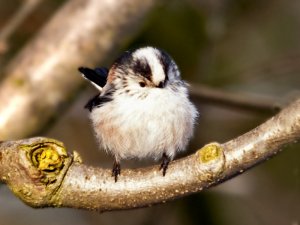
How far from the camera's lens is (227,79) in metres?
6.76

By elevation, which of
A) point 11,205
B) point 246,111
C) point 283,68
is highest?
point 283,68

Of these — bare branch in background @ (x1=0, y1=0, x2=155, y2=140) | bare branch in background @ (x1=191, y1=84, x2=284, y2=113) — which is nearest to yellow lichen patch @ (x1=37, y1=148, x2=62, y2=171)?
bare branch in background @ (x1=0, y1=0, x2=155, y2=140)

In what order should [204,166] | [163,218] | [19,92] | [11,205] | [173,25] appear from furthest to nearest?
[173,25]
[11,205]
[163,218]
[19,92]
[204,166]

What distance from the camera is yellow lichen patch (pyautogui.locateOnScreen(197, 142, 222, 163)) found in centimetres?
294

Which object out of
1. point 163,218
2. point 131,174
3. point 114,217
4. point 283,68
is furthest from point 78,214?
point 131,174

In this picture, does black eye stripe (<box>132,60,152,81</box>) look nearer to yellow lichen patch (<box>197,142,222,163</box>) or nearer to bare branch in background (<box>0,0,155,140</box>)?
yellow lichen patch (<box>197,142,222,163</box>)

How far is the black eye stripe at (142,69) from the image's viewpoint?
394cm

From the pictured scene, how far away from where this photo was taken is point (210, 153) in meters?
2.96

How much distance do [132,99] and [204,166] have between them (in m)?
1.09

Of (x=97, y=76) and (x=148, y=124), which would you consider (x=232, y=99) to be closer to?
(x=97, y=76)

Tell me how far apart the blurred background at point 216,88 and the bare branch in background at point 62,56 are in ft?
0.41

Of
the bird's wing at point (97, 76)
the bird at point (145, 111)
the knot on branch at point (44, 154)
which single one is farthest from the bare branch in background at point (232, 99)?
the knot on branch at point (44, 154)

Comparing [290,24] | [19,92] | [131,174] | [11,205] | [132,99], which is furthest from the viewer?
[290,24]

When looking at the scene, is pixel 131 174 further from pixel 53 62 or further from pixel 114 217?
pixel 114 217
